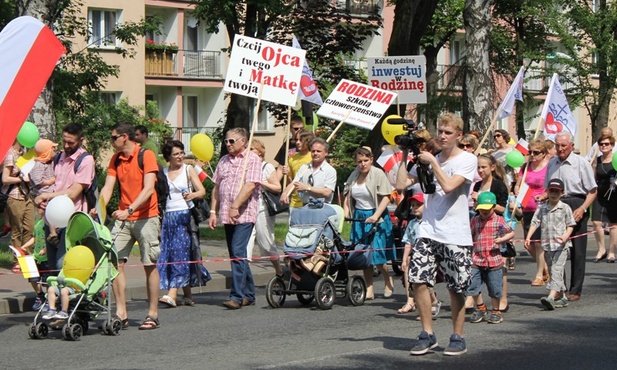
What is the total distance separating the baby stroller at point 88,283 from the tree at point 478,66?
1298 cm

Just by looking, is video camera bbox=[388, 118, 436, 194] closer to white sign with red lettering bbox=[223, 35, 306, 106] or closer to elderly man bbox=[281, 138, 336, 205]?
elderly man bbox=[281, 138, 336, 205]

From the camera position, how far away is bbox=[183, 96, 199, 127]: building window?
166 feet

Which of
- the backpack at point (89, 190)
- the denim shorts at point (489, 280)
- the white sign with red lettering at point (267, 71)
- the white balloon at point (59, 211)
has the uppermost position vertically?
the white sign with red lettering at point (267, 71)

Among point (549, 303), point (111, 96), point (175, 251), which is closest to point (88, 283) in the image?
point (175, 251)

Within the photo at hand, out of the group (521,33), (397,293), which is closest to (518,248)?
(397,293)

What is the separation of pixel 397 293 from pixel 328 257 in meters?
1.72

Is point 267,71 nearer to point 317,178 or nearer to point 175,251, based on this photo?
point 317,178

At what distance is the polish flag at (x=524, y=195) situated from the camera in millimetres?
15835

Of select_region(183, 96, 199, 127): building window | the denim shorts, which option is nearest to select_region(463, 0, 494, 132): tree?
the denim shorts

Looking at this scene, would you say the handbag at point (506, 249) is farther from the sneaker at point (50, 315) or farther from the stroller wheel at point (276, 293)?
the sneaker at point (50, 315)

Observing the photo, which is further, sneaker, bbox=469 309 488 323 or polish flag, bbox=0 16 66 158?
sneaker, bbox=469 309 488 323

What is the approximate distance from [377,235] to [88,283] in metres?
3.94

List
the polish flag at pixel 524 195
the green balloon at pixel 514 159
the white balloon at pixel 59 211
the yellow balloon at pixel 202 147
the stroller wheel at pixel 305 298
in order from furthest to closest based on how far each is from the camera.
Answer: the green balloon at pixel 514 159, the polish flag at pixel 524 195, the yellow balloon at pixel 202 147, the stroller wheel at pixel 305 298, the white balloon at pixel 59 211

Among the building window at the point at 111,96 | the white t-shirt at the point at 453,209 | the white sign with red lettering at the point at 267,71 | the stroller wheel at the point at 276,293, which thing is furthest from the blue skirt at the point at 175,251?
the building window at the point at 111,96
